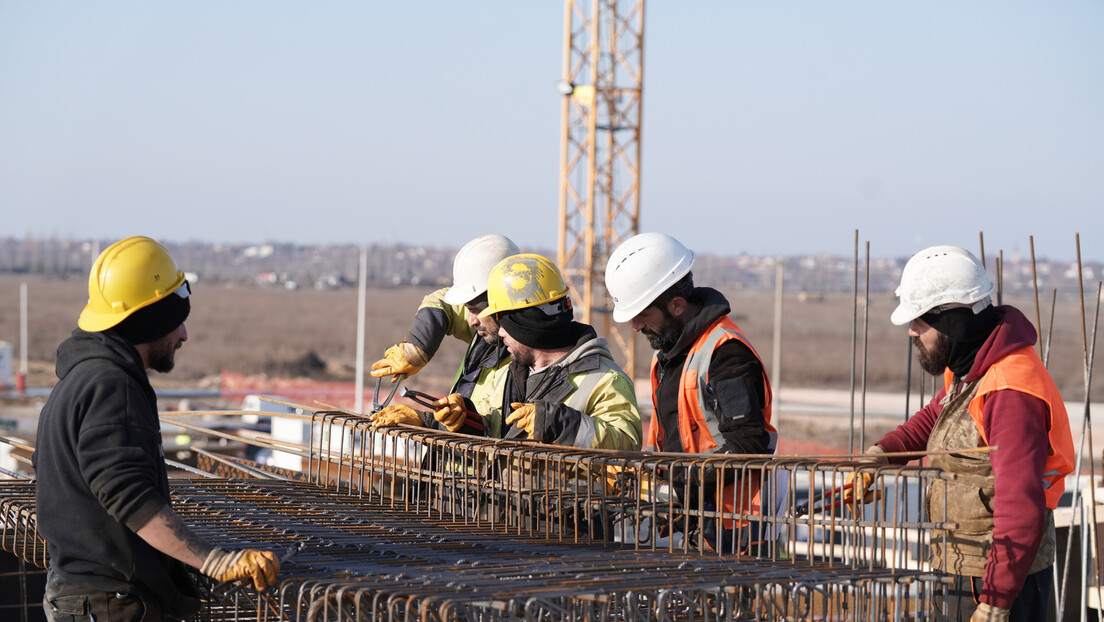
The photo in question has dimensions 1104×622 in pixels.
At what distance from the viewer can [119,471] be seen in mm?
3377

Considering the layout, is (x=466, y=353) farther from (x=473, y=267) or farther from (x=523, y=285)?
(x=523, y=285)

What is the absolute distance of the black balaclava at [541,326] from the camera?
16.6ft

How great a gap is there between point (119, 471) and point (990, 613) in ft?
9.44

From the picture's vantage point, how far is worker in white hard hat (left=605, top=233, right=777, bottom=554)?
443 centimetres

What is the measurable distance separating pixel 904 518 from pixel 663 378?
138cm

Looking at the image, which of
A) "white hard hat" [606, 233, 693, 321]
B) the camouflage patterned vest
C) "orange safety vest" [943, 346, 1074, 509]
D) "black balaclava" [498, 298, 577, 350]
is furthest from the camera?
"black balaclava" [498, 298, 577, 350]

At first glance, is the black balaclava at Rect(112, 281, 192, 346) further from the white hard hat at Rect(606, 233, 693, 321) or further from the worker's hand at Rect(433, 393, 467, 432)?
the white hard hat at Rect(606, 233, 693, 321)

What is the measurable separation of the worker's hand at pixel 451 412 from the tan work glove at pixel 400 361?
3.19 feet

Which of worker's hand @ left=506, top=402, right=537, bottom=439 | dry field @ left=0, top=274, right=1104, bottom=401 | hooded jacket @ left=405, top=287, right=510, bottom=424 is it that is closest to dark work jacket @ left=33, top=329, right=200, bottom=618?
worker's hand @ left=506, top=402, right=537, bottom=439

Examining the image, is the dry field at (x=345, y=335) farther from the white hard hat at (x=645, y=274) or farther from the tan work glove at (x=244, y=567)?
the tan work glove at (x=244, y=567)

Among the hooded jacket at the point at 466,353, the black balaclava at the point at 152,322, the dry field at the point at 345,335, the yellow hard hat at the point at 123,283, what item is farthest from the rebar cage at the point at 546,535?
the dry field at the point at 345,335

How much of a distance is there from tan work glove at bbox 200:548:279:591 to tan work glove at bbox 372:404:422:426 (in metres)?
1.93

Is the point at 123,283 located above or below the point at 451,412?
above

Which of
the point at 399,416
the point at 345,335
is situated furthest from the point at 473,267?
the point at 345,335
